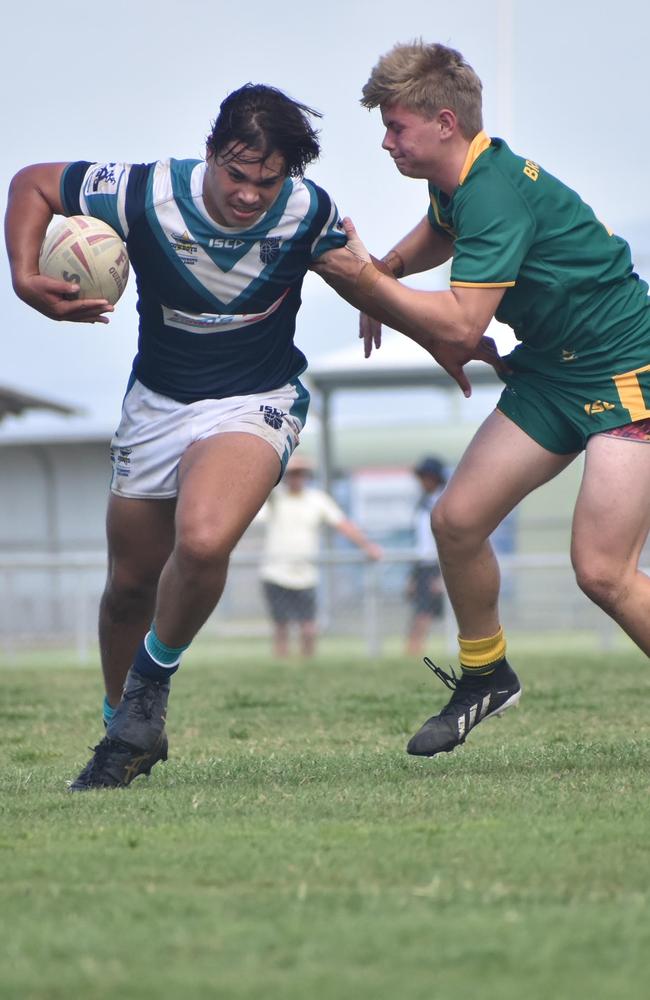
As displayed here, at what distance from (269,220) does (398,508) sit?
1779cm

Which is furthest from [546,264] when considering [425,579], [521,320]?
[425,579]

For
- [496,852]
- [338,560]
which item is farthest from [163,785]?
[338,560]

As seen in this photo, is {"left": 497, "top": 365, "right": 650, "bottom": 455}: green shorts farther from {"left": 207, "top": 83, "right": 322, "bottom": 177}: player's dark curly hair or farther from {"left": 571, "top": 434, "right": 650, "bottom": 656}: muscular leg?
{"left": 207, "top": 83, "right": 322, "bottom": 177}: player's dark curly hair

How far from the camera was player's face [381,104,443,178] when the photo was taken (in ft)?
15.5

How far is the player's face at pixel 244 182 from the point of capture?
4.71 metres

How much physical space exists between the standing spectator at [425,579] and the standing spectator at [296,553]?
19.8 inches

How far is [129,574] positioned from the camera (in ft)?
17.4

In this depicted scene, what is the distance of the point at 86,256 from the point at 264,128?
2.29 ft

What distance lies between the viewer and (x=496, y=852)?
3.46 m

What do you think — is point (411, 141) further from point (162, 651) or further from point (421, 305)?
point (162, 651)

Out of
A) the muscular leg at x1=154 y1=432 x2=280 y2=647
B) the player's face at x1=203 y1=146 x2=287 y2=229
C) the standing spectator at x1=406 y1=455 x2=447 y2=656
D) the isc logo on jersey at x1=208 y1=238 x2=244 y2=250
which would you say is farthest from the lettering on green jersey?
the standing spectator at x1=406 y1=455 x2=447 y2=656

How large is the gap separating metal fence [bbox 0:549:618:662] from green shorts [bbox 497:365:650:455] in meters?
10.4

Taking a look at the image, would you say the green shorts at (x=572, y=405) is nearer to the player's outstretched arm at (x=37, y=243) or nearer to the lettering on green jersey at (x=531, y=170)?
the lettering on green jersey at (x=531, y=170)

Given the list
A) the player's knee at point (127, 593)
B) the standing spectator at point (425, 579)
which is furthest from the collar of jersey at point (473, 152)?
the standing spectator at point (425, 579)
